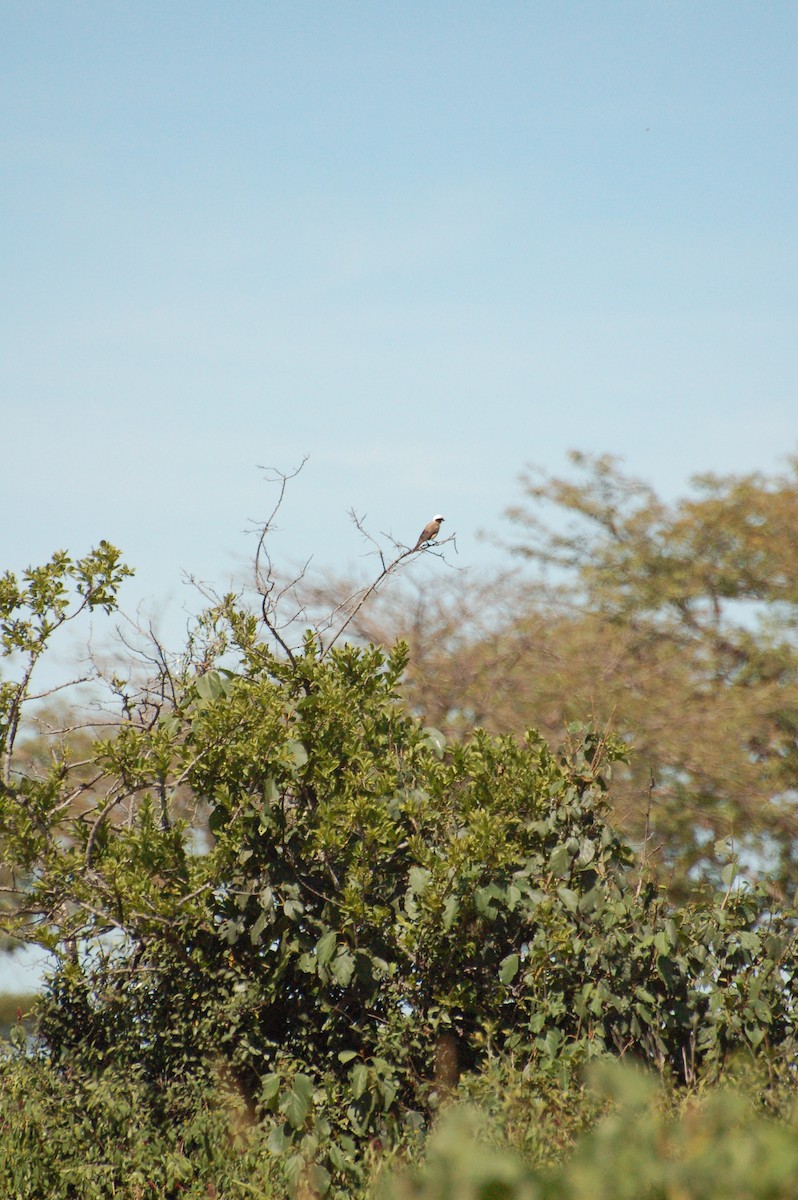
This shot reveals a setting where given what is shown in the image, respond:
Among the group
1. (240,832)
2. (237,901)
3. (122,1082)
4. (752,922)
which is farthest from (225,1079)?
(752,922)

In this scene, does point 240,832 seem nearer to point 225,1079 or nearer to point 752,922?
point 225,1079

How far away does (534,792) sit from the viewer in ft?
17.4

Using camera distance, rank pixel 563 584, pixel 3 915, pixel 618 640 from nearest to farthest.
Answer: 1. pixel 3 915
2. pixel 618 640
3. pixel 563 584

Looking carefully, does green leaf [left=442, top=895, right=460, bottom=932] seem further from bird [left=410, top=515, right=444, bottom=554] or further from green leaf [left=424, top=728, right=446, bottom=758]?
bird [left=410, top=515, right=444, bottom=554]

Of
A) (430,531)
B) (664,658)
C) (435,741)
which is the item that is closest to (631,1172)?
(435,741)

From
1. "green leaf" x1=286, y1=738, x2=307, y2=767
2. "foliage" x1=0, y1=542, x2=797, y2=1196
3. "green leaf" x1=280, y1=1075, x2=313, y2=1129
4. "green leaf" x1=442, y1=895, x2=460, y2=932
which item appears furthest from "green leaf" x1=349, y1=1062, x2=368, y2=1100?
"green leaf" x1=286, y1=738, x2=307, y2=767

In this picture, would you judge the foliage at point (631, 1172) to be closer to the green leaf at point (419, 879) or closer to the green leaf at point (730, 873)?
the green leaf at point (419, 879)

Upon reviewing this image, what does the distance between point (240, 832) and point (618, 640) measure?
11.0 metres

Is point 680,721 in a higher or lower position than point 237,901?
higher

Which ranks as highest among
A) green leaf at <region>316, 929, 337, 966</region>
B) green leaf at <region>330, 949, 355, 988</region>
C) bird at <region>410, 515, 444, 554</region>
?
bird at <region>410, 515, 444, 554</region>

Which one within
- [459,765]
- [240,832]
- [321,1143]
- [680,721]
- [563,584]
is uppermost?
[563,584]

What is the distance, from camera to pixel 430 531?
8086 millimetres

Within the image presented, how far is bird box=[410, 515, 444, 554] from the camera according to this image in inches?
259

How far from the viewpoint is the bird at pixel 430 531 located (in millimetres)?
6585
